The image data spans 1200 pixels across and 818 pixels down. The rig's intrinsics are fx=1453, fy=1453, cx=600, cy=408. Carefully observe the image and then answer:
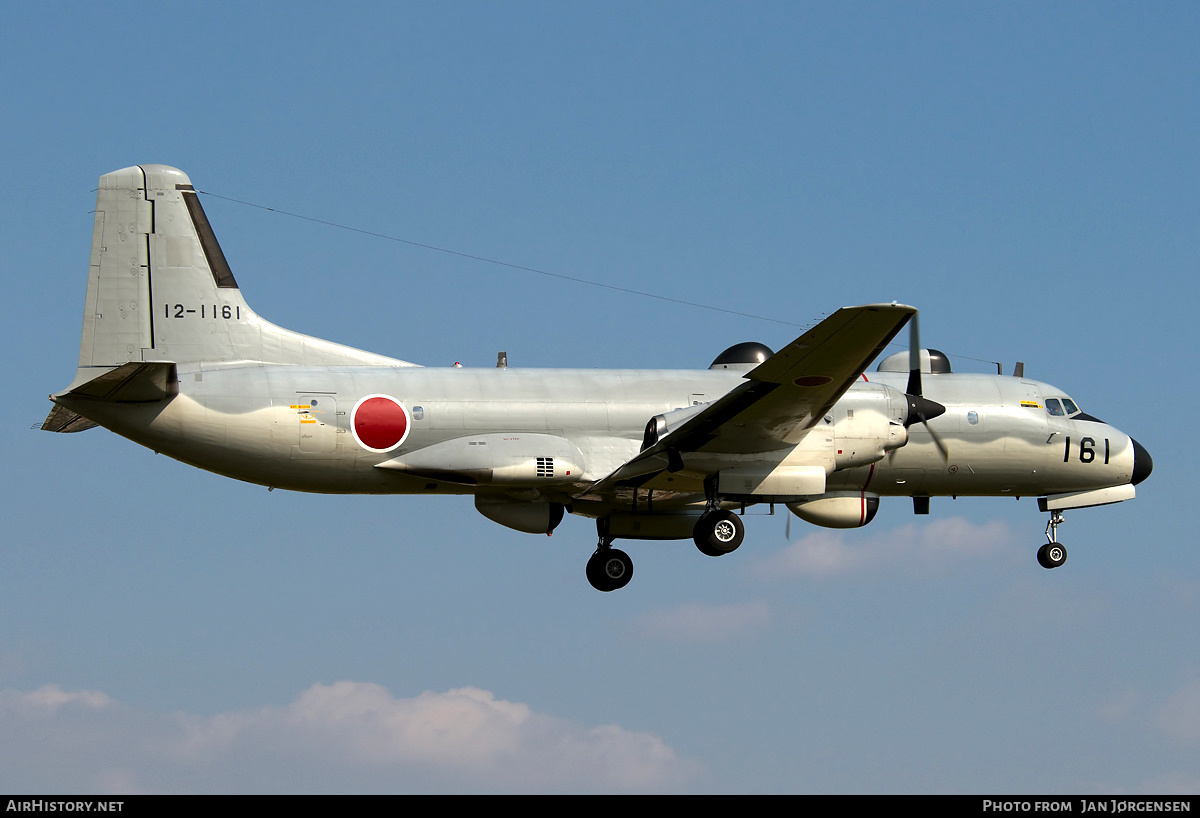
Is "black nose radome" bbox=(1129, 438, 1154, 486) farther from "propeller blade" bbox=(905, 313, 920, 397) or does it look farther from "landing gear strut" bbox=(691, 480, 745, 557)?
"landing gear strut" bbox=(691, 480, 745, 557)

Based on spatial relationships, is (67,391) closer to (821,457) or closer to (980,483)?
(821,457)

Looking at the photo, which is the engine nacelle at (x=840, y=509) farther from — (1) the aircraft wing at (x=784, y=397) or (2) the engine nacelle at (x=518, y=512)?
(2) the engine nacelle at (x=518, y=512)

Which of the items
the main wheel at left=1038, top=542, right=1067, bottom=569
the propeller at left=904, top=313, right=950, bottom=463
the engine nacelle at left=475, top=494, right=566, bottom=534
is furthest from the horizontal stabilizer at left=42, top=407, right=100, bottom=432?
the main wheel at left=1038, top=542, right=1067, bottom=569

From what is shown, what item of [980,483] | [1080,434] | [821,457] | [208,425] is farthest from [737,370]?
[208,425]

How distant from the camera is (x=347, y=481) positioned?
84.3 feet

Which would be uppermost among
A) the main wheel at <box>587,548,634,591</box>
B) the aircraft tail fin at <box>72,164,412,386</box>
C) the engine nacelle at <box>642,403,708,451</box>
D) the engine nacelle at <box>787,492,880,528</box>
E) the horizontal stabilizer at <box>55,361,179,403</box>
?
the aircraft tail fin at <box>72,164,412,386</box>

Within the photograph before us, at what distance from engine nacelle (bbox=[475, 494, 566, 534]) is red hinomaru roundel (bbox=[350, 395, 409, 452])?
2551mm

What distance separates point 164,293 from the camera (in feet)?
86.3

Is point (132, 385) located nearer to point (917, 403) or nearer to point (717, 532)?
point (717, 532)

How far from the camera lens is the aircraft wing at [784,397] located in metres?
22.2

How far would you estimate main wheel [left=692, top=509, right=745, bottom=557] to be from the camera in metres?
26.1

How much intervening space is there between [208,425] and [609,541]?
8.49 m

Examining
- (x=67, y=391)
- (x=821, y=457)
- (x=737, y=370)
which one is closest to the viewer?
(x=67, y=391)
